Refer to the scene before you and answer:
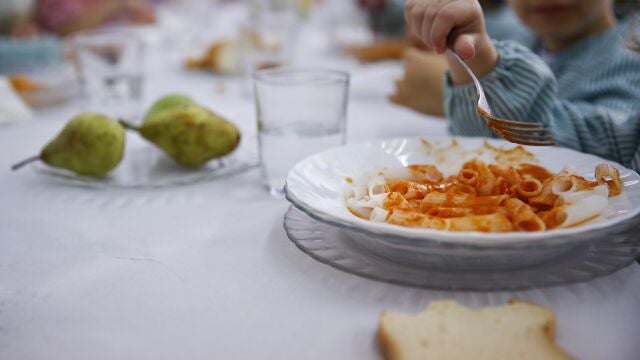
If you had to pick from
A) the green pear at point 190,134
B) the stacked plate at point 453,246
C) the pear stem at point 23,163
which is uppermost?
the stacked plate at point 453,246

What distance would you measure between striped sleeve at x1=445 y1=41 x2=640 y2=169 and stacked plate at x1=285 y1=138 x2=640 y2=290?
19 centimetres

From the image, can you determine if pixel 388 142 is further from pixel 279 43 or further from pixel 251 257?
pixel 279 43

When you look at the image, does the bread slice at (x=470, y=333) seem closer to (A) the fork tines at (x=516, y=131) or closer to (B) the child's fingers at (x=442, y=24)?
(A) the fork tines at (x=516, y=131)

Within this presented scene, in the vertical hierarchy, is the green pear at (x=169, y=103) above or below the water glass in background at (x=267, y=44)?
above

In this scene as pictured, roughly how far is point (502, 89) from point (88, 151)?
1.79ft

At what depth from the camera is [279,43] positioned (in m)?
1.41

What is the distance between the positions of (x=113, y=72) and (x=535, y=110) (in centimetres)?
79

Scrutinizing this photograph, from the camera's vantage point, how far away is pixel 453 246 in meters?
0.41

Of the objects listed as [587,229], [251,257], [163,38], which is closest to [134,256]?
[251,257]

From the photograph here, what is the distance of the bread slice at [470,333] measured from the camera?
1.21ft

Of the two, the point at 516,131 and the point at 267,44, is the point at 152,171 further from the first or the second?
the point at 267,44

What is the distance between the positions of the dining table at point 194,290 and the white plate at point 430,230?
0.03m

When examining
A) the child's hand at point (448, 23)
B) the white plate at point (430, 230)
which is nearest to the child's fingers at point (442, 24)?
the child's hand at point (448, 23)

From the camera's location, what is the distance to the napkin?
106 centimetres
